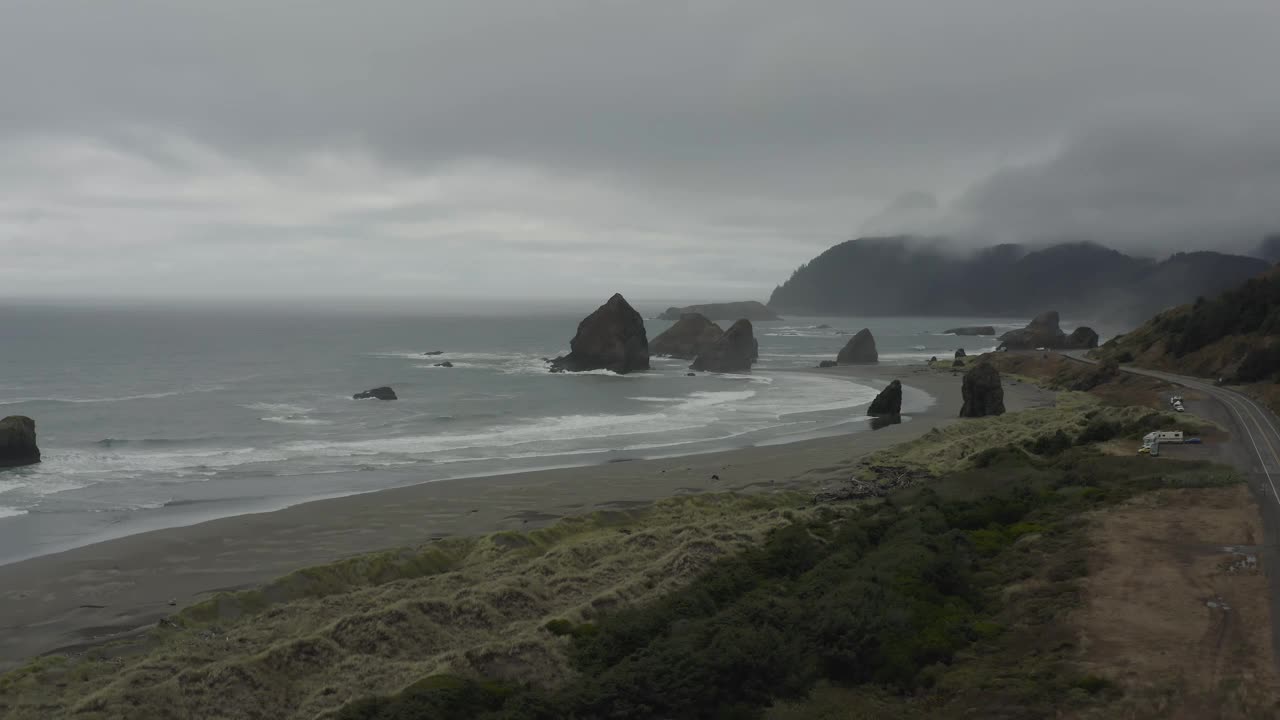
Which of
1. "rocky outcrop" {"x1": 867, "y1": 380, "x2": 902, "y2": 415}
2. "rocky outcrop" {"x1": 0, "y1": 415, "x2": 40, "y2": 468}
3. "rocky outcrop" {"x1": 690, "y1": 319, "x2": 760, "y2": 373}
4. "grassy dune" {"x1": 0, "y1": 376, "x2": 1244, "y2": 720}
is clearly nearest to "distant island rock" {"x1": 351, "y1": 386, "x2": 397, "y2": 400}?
"rocky outcrop" {"x1": 0, "y1": 415, "x2": 40, "y2": 468}

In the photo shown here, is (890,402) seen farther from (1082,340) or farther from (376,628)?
(1082,340)

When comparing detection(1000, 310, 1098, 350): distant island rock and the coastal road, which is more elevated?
detection(1000, 310, 1098, 350): distant island rock

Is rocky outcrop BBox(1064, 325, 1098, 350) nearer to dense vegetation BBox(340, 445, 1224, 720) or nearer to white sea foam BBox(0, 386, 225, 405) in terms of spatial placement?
dense vegetation BBox(340, 445, 1224, 720)

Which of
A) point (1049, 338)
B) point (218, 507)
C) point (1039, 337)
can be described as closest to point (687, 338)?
point (1039, 337)

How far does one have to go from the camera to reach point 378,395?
63.5 metres

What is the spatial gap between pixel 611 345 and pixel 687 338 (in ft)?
75.9

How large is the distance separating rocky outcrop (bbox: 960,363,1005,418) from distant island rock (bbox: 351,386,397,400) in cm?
4180

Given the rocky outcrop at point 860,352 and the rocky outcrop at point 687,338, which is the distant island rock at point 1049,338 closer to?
the rocky outcrop at point 860,352

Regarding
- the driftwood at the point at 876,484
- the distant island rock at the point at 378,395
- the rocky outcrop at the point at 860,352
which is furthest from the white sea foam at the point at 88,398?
the rocky outcrop at the point at 860,352

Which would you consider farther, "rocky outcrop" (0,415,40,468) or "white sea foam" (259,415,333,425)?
"white sea foam" (259,415,333,425)

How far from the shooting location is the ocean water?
31.7 meters

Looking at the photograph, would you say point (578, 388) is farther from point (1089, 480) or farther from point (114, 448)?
point (1089, 480)

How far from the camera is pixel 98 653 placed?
626 inches

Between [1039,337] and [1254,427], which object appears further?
[1039,337]
